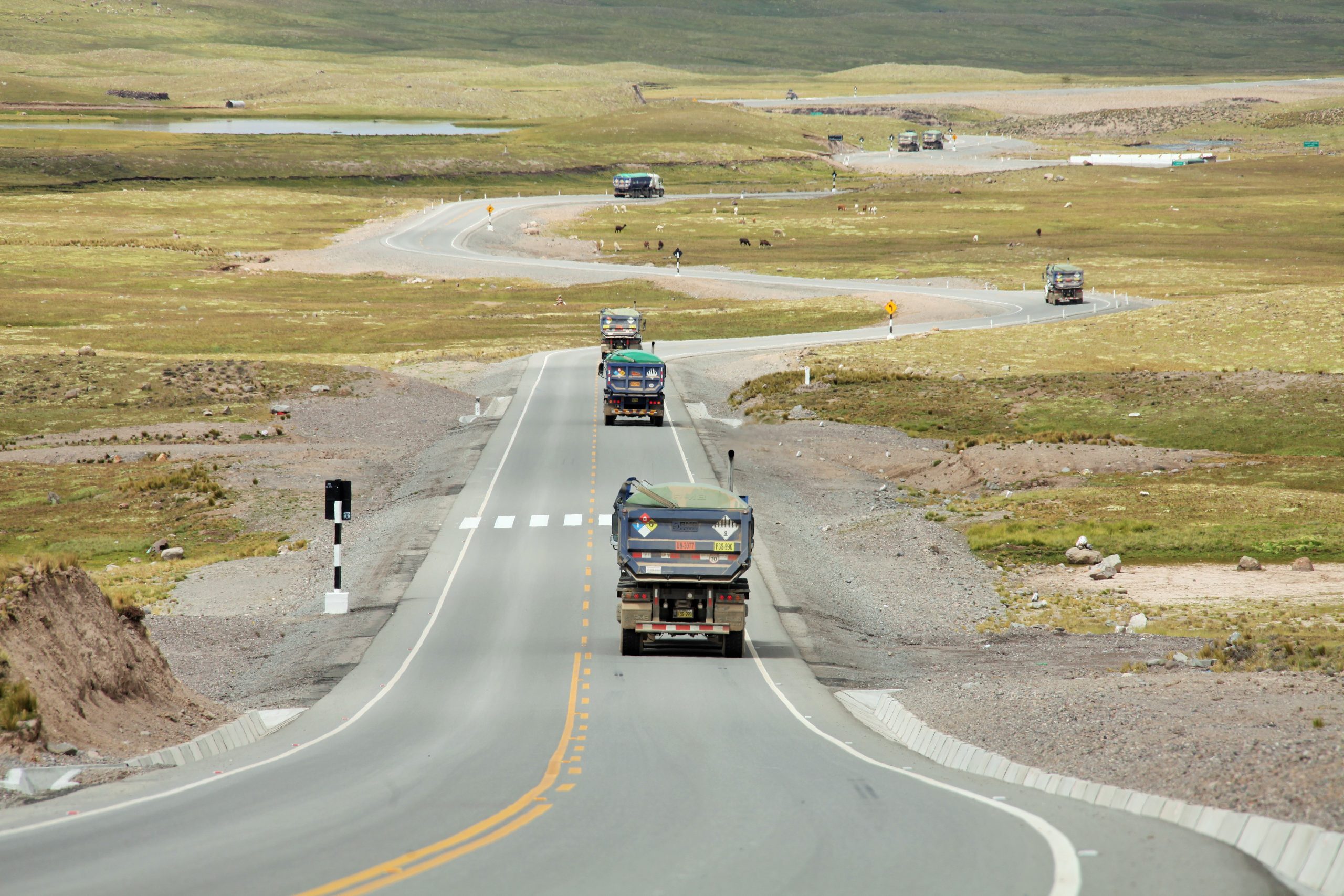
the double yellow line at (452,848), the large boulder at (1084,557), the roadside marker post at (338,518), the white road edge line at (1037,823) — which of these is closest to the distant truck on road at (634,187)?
the large boulder at (1084,557)

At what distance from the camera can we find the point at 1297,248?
125375 mm

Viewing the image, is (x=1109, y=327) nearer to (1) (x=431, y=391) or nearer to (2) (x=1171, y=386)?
(2) (x=1171, y=386)

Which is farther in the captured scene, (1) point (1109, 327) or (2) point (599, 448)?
(1) point (1109, 327)

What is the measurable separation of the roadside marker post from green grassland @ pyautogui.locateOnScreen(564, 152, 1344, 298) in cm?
8023

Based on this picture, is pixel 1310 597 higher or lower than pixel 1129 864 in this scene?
lower

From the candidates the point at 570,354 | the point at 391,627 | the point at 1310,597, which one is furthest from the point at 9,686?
the point at 570,354

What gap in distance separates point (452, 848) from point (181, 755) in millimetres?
7433

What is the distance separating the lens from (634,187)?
180375 millimetres

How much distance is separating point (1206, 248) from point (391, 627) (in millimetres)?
111768

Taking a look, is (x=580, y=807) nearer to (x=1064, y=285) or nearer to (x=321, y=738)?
(x=321, y=738)

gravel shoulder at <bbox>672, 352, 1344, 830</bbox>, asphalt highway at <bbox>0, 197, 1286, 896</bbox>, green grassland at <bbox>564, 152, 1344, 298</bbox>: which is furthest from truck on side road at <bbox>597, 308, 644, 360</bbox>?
green grassland at <bbox>564, 152, 1344, 298</bbox>

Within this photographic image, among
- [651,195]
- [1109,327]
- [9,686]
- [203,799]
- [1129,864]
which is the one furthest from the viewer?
[651,195]

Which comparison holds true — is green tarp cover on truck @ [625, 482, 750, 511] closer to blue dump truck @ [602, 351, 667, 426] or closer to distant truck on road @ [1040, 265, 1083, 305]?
blue dump truck @ [602, 351, 667, 426]

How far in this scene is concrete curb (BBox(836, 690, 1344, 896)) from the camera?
42.3ft
